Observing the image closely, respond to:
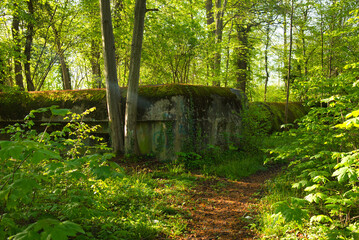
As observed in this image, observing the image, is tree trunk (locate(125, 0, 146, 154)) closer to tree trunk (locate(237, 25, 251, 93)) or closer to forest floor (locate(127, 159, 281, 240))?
forest floor (locate(127, 159, 281, 240))

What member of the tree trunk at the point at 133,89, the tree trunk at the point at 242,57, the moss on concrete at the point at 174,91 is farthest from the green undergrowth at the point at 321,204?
the tree trunk at the point at 242,57

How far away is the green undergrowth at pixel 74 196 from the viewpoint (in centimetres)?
143

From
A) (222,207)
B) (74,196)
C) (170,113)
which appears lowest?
(222,207)

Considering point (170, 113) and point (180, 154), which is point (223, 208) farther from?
point (170, 113)

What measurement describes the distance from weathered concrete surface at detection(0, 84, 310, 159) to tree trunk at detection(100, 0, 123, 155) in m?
0.51

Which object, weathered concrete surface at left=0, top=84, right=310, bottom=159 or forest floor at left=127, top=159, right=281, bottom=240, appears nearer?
forest floor at left=127, top=159, right=281, bottom=240

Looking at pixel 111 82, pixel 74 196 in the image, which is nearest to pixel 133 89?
pixel 111 82

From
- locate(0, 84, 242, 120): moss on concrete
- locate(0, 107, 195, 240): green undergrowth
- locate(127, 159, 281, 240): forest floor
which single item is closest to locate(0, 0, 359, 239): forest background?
locate(0, 107, 195, 240): green undergrowth

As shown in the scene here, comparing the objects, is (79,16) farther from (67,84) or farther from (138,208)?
(138,208)

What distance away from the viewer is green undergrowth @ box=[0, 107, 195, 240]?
1.43 meters

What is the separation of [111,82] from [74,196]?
179 inches

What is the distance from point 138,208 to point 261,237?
1729 mm

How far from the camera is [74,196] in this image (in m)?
2.28

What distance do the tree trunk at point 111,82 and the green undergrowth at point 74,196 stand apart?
1837 millimetres
